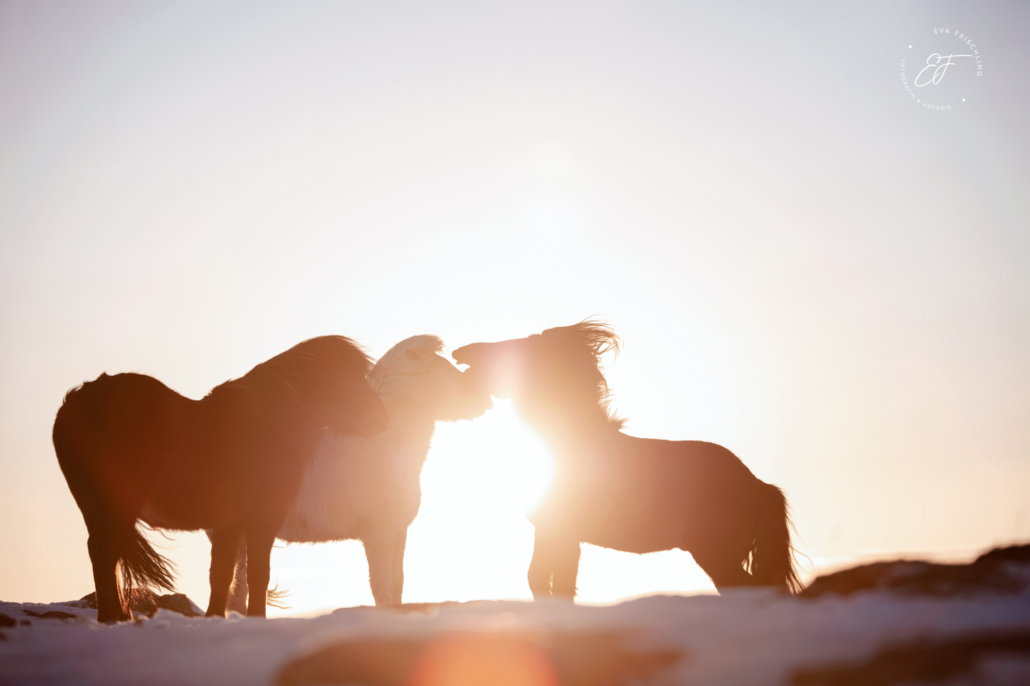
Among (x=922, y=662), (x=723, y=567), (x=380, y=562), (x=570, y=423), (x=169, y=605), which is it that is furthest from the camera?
(x=169, y=605)

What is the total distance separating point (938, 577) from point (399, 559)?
7701 millimetres

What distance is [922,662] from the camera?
86.0 inches

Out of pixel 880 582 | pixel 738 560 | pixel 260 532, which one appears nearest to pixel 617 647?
pixel 880 582

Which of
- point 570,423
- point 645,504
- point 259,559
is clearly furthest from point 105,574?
point 645,504

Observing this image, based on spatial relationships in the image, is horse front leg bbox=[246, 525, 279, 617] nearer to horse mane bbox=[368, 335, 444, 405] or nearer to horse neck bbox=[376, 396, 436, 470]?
horse neck bbox=[376, 396, 436, 470]

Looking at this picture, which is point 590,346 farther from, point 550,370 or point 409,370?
point 409,370

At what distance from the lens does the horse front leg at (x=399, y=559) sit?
9.60m

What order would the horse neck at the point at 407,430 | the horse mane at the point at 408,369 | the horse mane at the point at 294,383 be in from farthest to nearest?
the horse mane at the point at 408,369
the horse neck at the point at 407,430
the horse mane at the point at 294,383

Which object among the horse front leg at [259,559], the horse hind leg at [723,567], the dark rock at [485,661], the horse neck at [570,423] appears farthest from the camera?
the horse neck at [570,423]

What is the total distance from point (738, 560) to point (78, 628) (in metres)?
4.49

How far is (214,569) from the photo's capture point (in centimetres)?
618

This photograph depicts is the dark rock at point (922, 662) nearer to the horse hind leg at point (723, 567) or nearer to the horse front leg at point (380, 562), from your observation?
the horse hind leg at point (723, 567)

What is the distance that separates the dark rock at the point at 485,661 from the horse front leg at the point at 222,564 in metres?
3.79

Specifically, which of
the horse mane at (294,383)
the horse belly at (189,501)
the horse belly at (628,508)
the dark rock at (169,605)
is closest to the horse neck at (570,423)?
the horse belly at (628,508)
